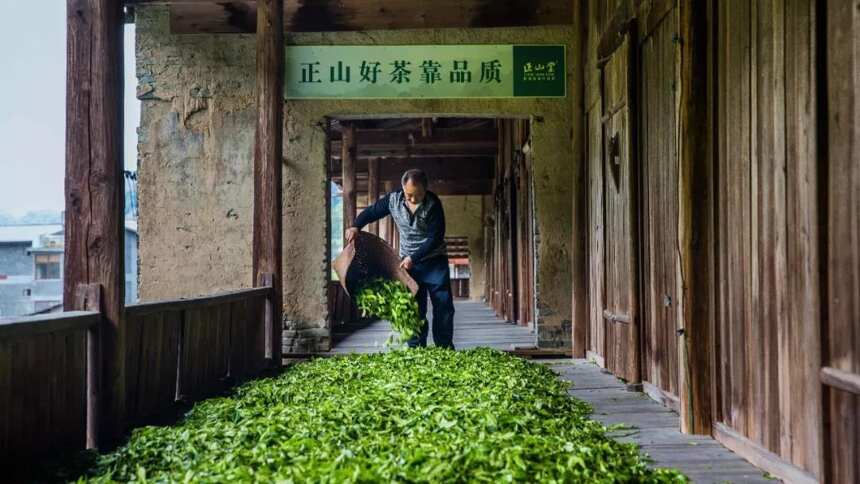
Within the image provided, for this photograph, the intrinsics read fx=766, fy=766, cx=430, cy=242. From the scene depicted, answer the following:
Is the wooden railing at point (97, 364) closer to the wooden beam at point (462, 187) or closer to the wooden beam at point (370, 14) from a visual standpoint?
the wooden beam at point (370, 14)

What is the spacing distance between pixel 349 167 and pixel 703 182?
1069 centimetres

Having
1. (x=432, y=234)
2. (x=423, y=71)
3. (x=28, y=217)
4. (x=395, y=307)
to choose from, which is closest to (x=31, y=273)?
(x=28, y=217)

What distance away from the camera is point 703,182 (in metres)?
4.26

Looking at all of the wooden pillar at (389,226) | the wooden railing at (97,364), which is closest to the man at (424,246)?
the wooden railing at (97,364)

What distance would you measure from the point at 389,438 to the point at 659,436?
1646 mm

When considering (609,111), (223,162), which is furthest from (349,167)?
(609,111)

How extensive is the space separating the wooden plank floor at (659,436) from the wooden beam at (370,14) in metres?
4.01

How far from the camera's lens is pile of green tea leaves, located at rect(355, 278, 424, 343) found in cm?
755

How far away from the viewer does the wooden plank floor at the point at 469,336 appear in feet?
29.6

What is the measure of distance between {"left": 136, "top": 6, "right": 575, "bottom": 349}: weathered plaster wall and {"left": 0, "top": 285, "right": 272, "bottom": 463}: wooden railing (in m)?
1.51

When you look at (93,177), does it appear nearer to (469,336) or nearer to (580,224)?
(580,224)

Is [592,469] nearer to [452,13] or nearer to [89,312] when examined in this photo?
[89,312]

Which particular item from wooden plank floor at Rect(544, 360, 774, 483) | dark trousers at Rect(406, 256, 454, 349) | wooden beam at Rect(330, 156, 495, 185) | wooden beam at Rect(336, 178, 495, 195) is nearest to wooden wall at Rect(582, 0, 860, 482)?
wooden plank floor at Rect(544, 360, 774, 483)

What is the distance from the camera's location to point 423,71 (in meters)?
8.23
